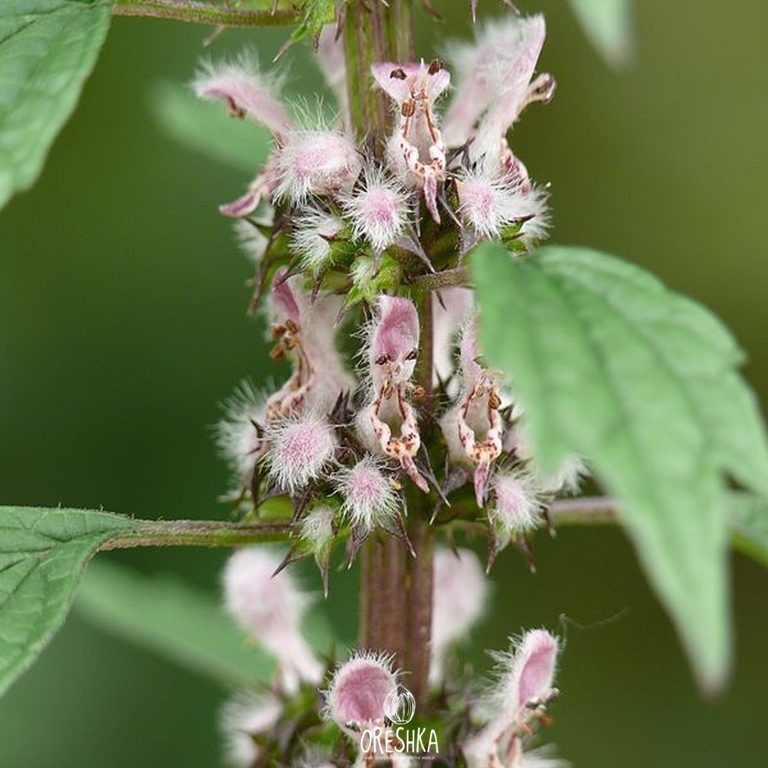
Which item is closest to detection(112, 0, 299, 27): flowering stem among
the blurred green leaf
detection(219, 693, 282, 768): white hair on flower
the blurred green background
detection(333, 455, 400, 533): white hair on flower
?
detection(333, 455, 400, 533): white hair on flower

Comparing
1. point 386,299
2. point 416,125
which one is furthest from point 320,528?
point 416,125

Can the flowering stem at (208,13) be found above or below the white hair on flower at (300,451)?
above

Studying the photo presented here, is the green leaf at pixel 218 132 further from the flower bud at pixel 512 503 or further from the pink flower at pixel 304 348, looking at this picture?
the flower bud at pixel 512 503

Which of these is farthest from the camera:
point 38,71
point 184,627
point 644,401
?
point 184,627

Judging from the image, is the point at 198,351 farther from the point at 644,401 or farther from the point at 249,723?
the point at 644,401

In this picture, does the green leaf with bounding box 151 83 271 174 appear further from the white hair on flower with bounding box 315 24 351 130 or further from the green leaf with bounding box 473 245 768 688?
the green leaf with bounding box 473 245 768 688

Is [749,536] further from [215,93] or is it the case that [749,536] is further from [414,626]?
[215,93]

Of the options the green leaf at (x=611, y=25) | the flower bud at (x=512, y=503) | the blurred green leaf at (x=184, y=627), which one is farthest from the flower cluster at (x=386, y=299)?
the blurred green leaf at (x=184, y=627)
